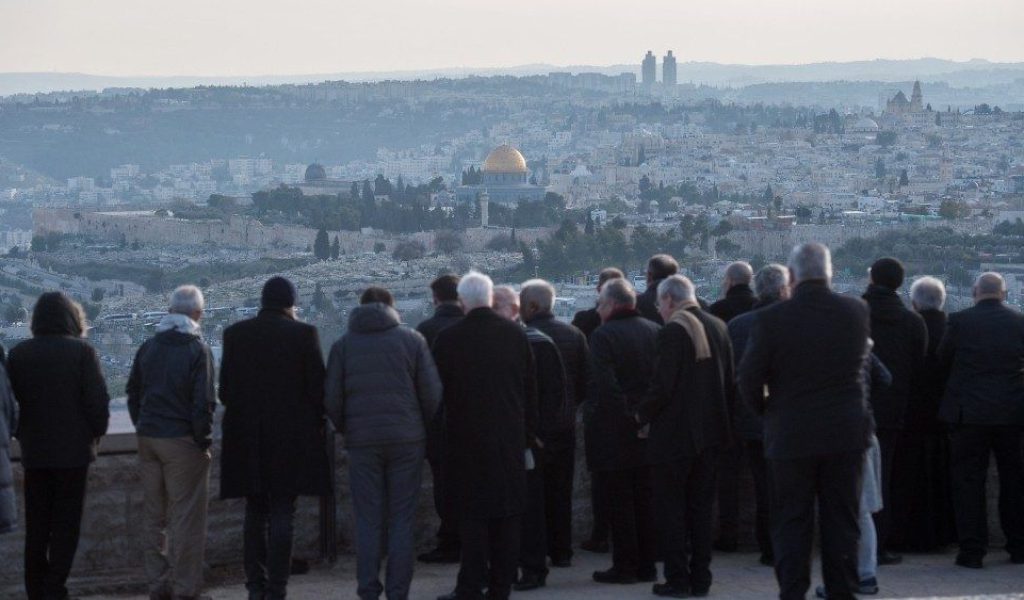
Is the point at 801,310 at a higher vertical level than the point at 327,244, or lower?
higher

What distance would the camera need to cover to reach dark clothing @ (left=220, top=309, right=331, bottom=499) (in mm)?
6227

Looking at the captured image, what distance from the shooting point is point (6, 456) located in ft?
19.8

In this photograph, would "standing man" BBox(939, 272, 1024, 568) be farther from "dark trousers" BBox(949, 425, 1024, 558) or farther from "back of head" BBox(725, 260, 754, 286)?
"back of head" BBox(725, 260, 754, 286)

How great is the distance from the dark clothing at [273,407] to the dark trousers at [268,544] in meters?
0.06

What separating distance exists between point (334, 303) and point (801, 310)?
1780 inches

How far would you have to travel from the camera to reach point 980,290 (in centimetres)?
689

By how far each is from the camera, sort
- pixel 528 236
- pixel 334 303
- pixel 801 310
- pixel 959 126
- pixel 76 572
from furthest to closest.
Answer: pixel 959 126
pixel 528 236
pixel 334 303
pixel 76 572
pixel 801 310

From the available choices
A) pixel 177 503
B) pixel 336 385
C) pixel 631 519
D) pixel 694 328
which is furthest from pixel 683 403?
pixel 177 503

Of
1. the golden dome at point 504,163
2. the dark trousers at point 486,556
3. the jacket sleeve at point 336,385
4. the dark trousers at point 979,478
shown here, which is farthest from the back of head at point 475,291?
the golden dome at point 504,163

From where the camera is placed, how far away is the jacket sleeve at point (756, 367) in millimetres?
5844

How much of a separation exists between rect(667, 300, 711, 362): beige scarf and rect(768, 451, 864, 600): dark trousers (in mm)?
589

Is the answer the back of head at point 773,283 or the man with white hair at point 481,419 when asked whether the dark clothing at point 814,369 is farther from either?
the back of head at point 773,283

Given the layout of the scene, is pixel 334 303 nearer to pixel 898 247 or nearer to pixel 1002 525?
pixel 898 247

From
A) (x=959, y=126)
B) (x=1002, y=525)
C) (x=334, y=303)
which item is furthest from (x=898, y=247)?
(x=959, y=126)
